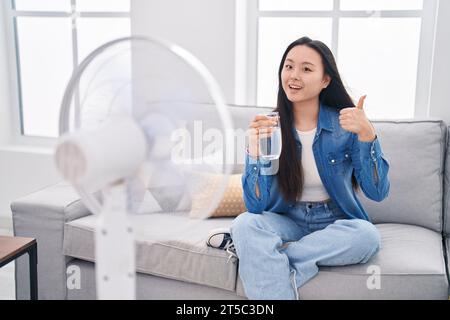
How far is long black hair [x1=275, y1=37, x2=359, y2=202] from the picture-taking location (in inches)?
79.6

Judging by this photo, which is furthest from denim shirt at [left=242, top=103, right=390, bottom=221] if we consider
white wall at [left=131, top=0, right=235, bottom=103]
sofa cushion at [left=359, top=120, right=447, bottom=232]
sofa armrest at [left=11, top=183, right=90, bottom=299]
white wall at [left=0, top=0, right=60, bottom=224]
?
white wall at [left=0, top=0, right=60, bottom=224]

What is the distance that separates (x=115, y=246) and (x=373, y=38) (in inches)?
88.5

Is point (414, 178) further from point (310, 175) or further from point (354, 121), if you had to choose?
point (354, 121)

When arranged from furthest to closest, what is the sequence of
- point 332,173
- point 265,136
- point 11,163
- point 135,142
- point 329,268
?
1. point 11,163
2. point 332,173
3. point 329,268
4. point 265,136
5. point 135,142

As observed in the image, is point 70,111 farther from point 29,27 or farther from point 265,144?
point 29,27

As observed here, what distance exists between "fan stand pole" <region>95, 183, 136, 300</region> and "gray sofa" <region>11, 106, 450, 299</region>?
3.50 ft

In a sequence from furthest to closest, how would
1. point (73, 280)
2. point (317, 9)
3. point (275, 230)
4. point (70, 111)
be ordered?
1. point (317, 9)
2. point (73, 280)
3. point (275, 230)
4. point (70, 111)

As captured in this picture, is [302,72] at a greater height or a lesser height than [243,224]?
greater

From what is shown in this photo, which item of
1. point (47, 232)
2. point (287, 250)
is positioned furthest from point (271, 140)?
point (47, 232)

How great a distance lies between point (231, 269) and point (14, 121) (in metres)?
2.20

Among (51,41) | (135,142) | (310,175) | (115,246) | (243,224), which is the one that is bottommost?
(243,224)

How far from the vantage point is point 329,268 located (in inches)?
75.4

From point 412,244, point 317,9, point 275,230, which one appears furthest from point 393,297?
point 317,9
